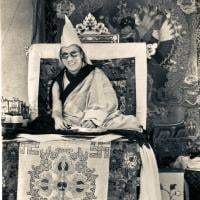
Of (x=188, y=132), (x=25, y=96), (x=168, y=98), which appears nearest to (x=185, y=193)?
(x=188, y=132)

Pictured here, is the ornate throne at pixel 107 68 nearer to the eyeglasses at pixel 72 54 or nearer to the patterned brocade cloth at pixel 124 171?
the eyeglasses at pixel 72 54

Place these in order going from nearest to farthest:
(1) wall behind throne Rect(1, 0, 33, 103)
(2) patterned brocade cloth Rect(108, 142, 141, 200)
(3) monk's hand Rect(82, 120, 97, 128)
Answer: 1. (2) patterned brocade cloth Rect(108, 142, 141, 200)
2. (3) monk's hand Rect(82, 120, 97, 128)
3. (1) wall behind throne Rect(1, 0, 33, 103)

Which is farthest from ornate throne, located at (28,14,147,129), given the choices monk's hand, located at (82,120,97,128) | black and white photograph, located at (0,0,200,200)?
monk's hand, located at (82,120,97,128)

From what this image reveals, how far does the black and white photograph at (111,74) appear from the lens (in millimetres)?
1755

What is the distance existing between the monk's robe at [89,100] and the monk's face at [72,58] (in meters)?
0.03

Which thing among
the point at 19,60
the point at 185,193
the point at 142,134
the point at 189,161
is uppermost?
the point at 19,60

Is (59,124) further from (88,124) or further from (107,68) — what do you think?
(107,68)

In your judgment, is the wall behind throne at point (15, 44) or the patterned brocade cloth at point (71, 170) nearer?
the patterned brocade cloth at point (71, 170)

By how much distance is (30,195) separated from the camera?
1580 millimetres

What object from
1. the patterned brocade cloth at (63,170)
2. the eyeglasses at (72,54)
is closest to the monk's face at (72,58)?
the eyeglasses at (72,54)

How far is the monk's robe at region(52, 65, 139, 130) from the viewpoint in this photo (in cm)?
176

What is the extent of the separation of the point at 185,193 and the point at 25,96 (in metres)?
0.70

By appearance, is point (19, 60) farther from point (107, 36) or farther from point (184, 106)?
point (184, 106)

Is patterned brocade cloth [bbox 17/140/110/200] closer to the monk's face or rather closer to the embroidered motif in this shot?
the embroidered motif
